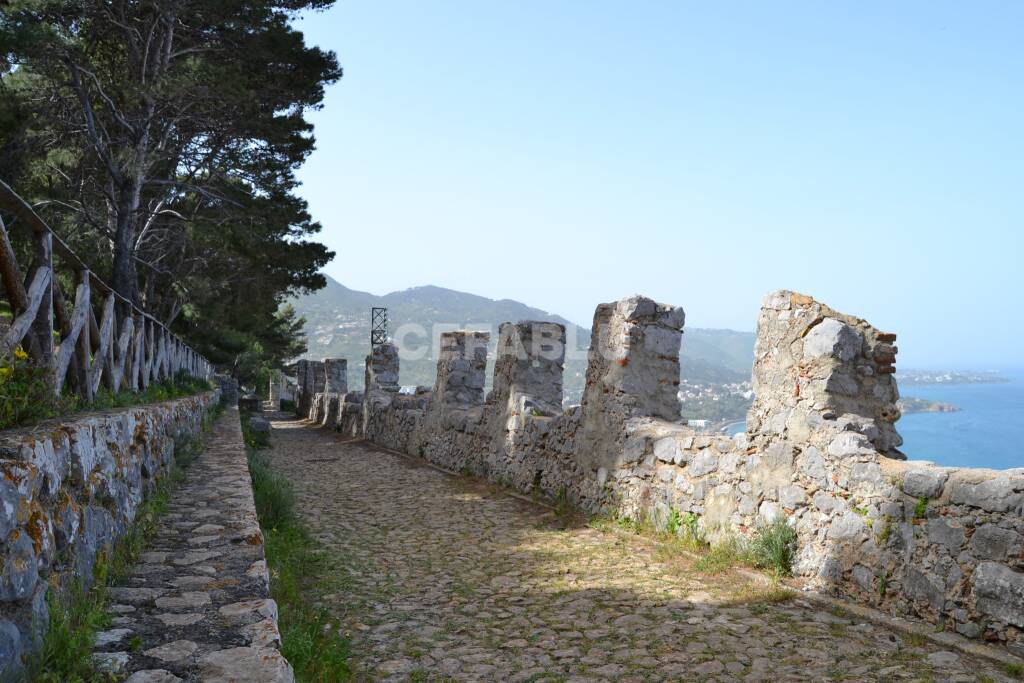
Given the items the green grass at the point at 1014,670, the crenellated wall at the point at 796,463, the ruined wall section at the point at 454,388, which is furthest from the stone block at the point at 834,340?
the ruined wall section at the point at 454,388

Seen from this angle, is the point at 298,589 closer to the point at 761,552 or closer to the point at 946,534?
the point at 761,552

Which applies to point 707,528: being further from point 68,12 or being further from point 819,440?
point 68,12

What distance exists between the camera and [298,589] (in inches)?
201

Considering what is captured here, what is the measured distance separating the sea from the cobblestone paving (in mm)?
1344

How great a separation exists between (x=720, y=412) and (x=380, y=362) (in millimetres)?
8936

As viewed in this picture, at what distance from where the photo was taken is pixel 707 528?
5.96 m

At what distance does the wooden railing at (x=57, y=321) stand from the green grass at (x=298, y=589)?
1.74 m

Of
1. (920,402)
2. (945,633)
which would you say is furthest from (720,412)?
(945,633)

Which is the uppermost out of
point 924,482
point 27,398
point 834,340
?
point 834,340

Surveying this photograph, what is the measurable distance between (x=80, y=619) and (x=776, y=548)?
4401mm

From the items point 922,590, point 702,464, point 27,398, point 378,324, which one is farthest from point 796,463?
point 378,324

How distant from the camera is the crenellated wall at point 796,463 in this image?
3912 millimetres

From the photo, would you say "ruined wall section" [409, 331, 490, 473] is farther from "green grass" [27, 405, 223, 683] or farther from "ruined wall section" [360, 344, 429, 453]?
"green grass" [27, 405, 223, 683]

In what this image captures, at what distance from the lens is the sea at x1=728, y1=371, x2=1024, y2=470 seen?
5016mm
